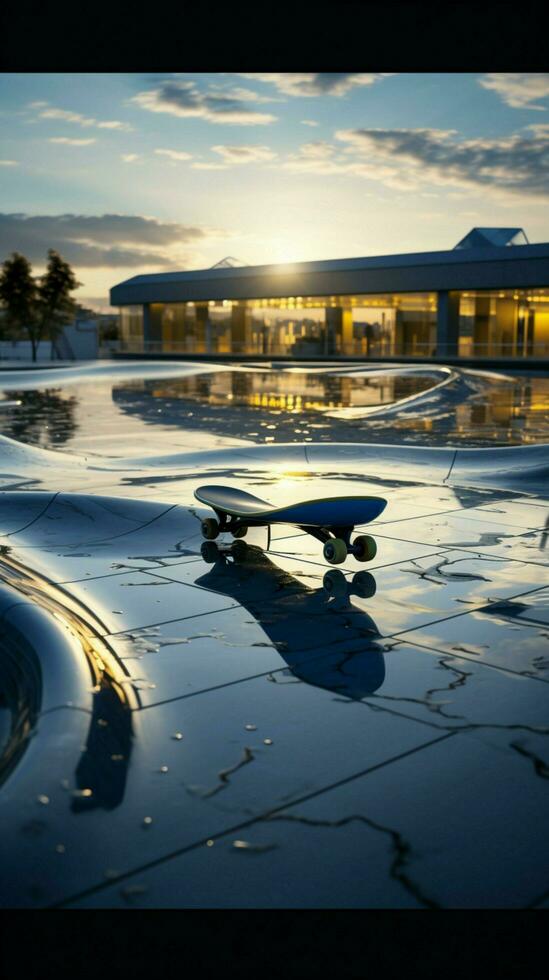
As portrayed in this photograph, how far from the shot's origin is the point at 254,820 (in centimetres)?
318

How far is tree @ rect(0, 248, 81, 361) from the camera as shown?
60.4m

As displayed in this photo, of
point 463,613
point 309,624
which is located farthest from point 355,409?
point 309,624

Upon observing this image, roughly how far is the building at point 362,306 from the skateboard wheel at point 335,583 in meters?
36.4

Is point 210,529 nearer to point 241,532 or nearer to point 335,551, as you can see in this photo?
point 241,532

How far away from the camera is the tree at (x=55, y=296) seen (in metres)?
60.8

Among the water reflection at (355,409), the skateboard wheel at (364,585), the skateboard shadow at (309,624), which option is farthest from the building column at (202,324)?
the skateboard wheel at (364,585)

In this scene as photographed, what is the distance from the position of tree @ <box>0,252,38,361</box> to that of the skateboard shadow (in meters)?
56.6

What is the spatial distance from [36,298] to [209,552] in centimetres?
5771

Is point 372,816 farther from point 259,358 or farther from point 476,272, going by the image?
point 259,358

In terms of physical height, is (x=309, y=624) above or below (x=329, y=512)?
below

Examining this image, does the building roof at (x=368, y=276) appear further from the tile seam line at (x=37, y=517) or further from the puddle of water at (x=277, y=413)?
the tile seam line at (x=37, y=517)

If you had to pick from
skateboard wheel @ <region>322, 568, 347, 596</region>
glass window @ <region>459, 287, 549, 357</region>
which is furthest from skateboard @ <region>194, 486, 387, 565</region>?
glass window @ <region>459, 287, 549, 357</region>


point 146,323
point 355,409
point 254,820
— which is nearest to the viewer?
point 254,820
